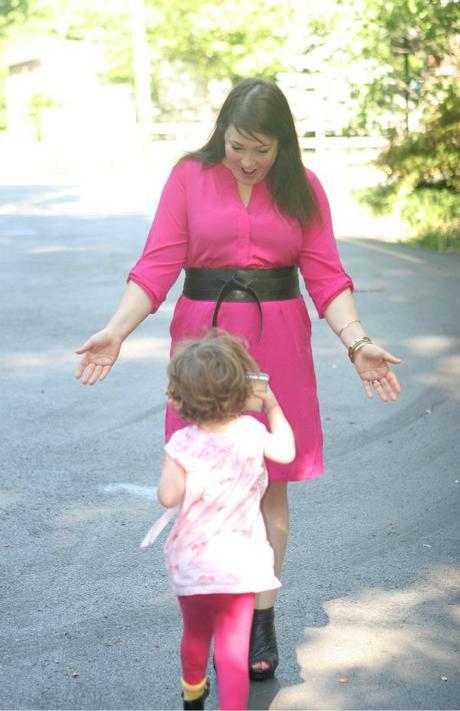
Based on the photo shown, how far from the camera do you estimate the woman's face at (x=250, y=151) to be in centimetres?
361

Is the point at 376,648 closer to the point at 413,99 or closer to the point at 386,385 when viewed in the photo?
the point at 386,385

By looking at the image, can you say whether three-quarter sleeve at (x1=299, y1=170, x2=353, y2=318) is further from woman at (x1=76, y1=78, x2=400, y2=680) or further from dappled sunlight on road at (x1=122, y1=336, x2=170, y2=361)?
dappled sunlight on road at (x1=122, y1=336, x2=170, y2=361)

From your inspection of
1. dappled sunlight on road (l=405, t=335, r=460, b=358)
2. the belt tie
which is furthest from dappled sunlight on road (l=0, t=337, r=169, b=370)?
the belt tie

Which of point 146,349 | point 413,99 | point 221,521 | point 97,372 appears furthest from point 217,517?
point 413,99

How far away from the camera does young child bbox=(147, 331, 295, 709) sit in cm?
305

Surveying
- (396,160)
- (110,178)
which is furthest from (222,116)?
(110,178)

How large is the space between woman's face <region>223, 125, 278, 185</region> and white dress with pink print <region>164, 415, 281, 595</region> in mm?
893

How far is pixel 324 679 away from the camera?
3844 millimetres

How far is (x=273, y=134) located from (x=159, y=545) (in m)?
2.12

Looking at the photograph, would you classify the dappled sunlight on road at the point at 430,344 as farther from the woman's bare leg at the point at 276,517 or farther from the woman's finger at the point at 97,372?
the woman's finger at the point at 97,372

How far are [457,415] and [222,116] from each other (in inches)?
157

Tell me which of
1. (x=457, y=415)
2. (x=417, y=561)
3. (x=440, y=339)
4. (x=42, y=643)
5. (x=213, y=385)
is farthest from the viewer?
(x=440, y=339)

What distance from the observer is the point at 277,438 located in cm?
321

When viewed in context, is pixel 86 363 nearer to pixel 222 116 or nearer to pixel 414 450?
pixel 222 116
